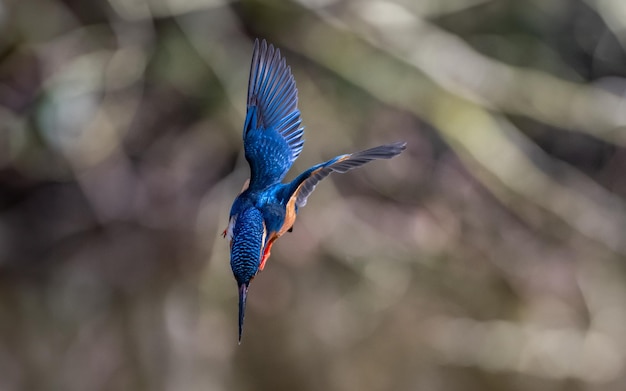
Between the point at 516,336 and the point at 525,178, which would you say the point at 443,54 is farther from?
the point at 516,336

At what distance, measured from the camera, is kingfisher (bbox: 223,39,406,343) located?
9.5 inches

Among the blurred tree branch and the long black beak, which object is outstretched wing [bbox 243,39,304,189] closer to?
the long black beak

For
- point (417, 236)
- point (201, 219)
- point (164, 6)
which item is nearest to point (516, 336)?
point (417, 236)

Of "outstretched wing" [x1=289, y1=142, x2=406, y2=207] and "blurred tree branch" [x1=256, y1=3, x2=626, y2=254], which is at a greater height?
"outstretched wing" [x1=289, y1=142, x2=406, y2=207]

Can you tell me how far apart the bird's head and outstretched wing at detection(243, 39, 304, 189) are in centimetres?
2

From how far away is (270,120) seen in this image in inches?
12.5

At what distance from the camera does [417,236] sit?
64.6 inches

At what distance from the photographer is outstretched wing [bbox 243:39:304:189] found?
29cm

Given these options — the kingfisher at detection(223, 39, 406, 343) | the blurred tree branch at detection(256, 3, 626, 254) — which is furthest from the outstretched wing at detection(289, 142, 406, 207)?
the blurred tree branch at detection(256, 3, 626, 254)

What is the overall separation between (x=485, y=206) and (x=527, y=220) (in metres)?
0.09

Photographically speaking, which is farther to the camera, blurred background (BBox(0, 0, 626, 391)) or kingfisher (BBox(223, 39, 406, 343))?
blurred background (BBox(0, 0, 626, 391))

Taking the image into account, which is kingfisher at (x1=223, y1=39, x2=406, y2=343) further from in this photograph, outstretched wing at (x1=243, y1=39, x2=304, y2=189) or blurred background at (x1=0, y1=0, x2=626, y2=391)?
blurred background at (x1=0, y1=0, x2=626, y2=391)

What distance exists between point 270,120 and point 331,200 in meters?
1.22

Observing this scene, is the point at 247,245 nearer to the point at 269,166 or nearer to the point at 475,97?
the point at 269,166
